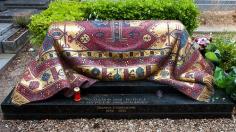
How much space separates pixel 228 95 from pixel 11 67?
4480 mm

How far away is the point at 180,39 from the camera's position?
5680 mm

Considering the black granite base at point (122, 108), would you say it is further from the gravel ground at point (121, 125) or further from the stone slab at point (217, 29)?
the stone slab at point (217, 29)

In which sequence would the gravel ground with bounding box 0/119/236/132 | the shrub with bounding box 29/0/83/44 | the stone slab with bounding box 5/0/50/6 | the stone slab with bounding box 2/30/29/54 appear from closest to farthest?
the gravel ground with bounding box 0/119/236/132 < the shrub with bounding box 29/0/83/44 < the stone slab with bounding box 2/30/29/54 < the stone slab with bounding box 5/0/50/6

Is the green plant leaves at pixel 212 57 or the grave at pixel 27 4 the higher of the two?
the grave at pixel 27 4

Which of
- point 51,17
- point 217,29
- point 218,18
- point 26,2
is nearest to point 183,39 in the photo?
point 51,17

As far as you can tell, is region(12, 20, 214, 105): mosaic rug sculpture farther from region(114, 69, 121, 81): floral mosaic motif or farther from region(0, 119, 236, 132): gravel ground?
region(0, 119, 236, 132): gravel ground

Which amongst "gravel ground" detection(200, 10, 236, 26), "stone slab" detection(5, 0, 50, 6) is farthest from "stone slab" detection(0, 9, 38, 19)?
"gravel ground" detection(200, 10, 236, 26)

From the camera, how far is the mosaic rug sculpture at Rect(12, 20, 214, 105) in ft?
18.6

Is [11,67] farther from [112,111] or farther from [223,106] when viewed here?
[223,106]

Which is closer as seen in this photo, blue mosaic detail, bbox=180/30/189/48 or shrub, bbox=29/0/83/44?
blue mosaic detail, bbox=180/30/189/48

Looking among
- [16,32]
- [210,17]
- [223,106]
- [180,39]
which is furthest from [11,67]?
[210,17]

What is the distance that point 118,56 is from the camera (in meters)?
5.77

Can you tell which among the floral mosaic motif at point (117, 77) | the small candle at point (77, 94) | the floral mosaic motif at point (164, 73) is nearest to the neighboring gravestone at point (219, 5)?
the floral mosaic motif at point (164, 73)

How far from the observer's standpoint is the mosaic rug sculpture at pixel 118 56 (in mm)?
5660
